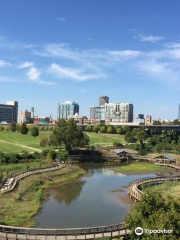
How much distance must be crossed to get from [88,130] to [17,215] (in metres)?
134

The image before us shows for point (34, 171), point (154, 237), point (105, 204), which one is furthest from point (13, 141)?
point (154, 237)

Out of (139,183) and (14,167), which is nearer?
(139,183)

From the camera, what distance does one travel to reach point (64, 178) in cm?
6669

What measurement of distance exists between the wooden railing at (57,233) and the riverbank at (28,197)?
690cm

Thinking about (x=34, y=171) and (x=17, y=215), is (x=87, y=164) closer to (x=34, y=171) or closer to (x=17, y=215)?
(x=34, y=171)

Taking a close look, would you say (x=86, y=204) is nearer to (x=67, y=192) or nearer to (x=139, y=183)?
(x=67, y=192)

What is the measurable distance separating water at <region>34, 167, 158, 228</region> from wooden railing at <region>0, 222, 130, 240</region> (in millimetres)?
7014

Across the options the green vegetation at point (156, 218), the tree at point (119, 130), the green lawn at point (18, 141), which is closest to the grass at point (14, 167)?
the green lawn at point (18, 141)

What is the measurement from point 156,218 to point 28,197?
30.7m

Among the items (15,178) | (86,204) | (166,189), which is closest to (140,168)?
(166,189)

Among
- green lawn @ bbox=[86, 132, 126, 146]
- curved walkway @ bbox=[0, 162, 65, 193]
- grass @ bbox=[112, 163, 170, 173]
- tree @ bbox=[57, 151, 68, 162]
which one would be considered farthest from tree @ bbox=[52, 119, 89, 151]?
green lawn @ bbox=[86, 132, 126, 146]

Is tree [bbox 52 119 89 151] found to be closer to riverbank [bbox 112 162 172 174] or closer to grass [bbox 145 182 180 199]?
riverbank [bbox 112 162 172 174]

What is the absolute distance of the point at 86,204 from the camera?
158ft

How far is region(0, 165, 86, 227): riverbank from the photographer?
3912 cm
